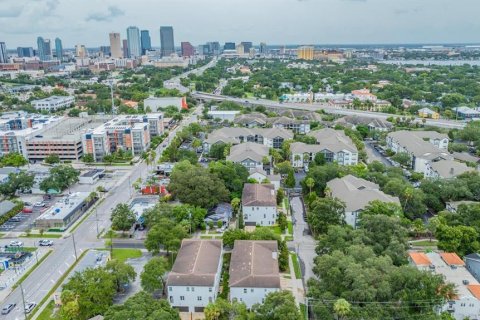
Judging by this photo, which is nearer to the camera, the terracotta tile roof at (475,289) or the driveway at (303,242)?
the terracotta tile roof at (475,289)

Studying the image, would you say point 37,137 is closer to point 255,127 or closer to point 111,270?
point 255,127

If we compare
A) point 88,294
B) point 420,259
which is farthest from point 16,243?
point 420,259

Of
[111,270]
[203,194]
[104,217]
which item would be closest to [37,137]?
[104,217]

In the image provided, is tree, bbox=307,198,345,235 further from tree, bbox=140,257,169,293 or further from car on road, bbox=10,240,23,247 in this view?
car on road, bbox=10,240,23,247

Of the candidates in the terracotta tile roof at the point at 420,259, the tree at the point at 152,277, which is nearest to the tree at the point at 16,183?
the tree at the point at 152,277

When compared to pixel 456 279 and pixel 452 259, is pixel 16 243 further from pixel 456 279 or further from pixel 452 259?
pixel 452 259

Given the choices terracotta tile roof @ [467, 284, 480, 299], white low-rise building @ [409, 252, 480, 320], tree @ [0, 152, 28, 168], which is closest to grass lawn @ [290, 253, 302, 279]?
white low-rise building @ [409, 252, 480, 320]

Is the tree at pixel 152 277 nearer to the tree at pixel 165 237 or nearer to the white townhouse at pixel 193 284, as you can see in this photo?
the white townhouse at pixel 193 284
